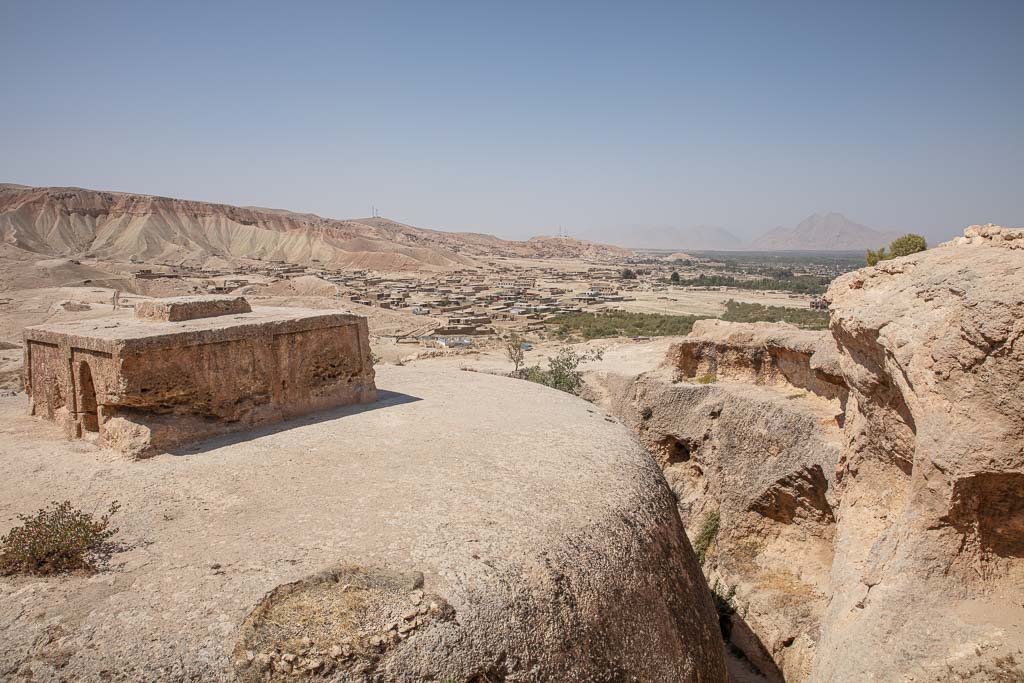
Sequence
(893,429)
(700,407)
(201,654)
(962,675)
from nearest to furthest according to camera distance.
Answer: (201,654) → (962,675) → (893,429) → (700,407)

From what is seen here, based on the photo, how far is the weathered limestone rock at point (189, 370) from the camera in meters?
7.99

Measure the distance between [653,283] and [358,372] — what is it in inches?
2795

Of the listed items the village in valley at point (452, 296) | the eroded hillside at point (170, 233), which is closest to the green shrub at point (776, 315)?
the village in valley at point (452, 296)

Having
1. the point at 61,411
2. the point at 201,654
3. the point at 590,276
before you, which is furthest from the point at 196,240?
the point at 201,654

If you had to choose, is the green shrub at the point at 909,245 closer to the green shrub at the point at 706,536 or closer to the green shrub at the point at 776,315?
the green shrub at the point at 706,536

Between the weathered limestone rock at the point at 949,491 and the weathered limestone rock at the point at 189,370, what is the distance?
7.63 meters

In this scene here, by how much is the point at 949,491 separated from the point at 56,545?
24.6ft

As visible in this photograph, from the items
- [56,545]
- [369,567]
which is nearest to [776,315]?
[369,567]

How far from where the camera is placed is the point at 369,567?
207 inches

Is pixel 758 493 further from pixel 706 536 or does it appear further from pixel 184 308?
pixel 184 308

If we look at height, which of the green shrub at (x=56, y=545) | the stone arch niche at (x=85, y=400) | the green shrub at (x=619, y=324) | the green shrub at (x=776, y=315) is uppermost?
the stone arch niche at (x=85, y=400)

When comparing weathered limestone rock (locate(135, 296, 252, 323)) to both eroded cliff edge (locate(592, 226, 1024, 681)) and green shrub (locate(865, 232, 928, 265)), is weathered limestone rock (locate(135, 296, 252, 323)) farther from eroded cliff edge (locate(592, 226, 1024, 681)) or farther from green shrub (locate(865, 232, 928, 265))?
green shrub (locate(865, 232, 928, 265))

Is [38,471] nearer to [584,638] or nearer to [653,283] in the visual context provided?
[584,638]

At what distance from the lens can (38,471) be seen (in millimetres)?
7324
